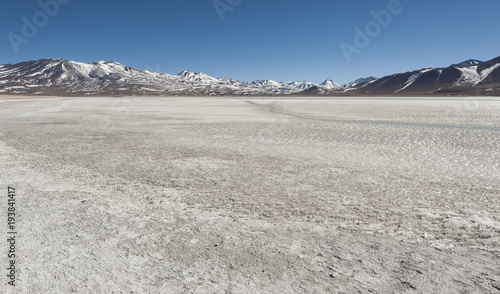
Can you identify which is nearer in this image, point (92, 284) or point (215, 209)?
point (92, 284)

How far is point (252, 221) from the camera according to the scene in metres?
5.43

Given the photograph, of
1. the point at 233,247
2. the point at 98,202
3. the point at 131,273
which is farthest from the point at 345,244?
the point at 98,202

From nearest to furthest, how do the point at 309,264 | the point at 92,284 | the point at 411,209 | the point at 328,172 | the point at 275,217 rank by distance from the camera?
the point at 92,284, the point at 309,264, the point at 275,217, the point at 411,209, the point at 328,172

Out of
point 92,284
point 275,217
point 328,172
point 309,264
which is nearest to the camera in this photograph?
point 92,284

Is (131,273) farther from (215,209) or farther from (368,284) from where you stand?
(368,284)

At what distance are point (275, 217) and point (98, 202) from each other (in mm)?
3838

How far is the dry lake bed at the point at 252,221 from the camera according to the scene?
146 inches

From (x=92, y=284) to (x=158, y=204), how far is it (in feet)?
8.76

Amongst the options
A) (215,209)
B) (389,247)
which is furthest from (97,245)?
(389,247)

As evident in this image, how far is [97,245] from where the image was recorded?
4.45 metres

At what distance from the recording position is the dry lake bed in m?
3.71

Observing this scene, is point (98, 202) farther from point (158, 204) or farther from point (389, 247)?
point (389, 247)

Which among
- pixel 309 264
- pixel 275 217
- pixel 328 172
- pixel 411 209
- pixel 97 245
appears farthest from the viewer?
pixel 328 172

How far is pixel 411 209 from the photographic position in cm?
600
